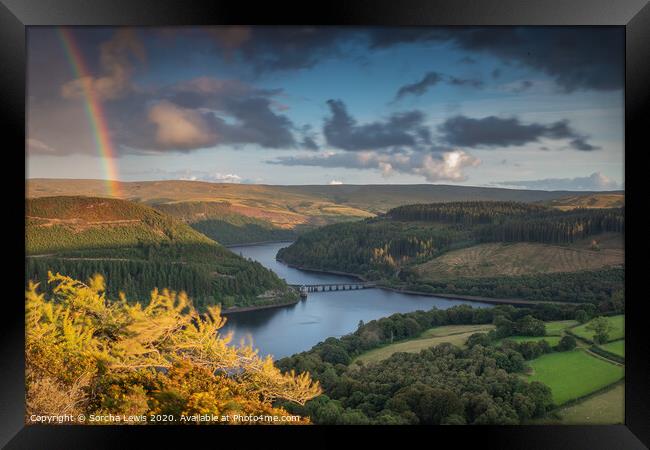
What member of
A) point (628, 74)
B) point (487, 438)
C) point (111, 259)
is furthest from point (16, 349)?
point (628, 74)

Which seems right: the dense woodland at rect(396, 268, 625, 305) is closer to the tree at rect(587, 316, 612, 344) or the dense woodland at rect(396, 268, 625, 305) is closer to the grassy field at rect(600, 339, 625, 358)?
the tree at rect(587, 316, 612, 344)

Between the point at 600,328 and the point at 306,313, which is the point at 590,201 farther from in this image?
the point at 306,313

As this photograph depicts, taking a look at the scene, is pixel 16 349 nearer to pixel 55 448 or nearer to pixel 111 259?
pixel 55 448

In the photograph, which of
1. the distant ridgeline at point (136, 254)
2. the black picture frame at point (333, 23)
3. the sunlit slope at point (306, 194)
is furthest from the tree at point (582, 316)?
the distant ridgeline at point (136, 254)

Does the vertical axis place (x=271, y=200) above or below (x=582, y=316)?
above

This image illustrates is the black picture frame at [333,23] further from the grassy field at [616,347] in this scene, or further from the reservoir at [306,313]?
the reservoir at [306,313]

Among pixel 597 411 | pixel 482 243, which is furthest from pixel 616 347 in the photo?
pixel 482 243

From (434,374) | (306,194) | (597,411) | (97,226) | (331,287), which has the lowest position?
(597,411)
